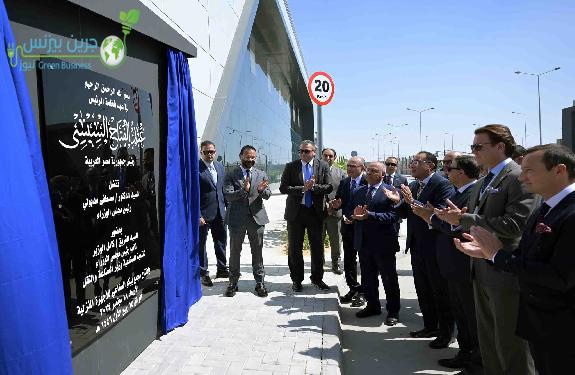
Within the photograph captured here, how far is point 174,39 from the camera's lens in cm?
471

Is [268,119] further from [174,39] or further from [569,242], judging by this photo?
[569,242]

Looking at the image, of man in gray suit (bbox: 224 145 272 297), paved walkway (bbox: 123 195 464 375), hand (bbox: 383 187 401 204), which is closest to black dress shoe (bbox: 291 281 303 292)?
paved walkway (bbox: 123 195 464 375)

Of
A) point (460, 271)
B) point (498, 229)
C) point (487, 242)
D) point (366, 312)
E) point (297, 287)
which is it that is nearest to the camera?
point (487, 242)

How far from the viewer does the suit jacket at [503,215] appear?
3023 millimetres

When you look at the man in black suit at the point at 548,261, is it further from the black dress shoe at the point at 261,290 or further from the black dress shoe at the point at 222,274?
the black dress shoe at the point at 222,274

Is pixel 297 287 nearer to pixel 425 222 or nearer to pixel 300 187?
pixel 300 187

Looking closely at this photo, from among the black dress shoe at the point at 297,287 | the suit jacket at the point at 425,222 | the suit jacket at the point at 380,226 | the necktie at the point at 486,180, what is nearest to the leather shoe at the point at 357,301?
the black dress shoe at the point at 297,287

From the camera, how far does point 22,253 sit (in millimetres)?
2107

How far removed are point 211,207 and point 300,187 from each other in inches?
63.2

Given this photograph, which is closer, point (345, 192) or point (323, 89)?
point (345, 192)

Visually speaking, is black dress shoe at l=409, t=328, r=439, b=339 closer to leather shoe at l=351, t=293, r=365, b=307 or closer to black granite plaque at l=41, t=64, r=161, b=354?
leather shoe at l=351, t=293, r=365, b=307

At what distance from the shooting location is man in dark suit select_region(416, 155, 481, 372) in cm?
387

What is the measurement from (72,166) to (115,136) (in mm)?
707

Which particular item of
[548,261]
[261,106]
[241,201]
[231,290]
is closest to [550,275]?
[548,261]
